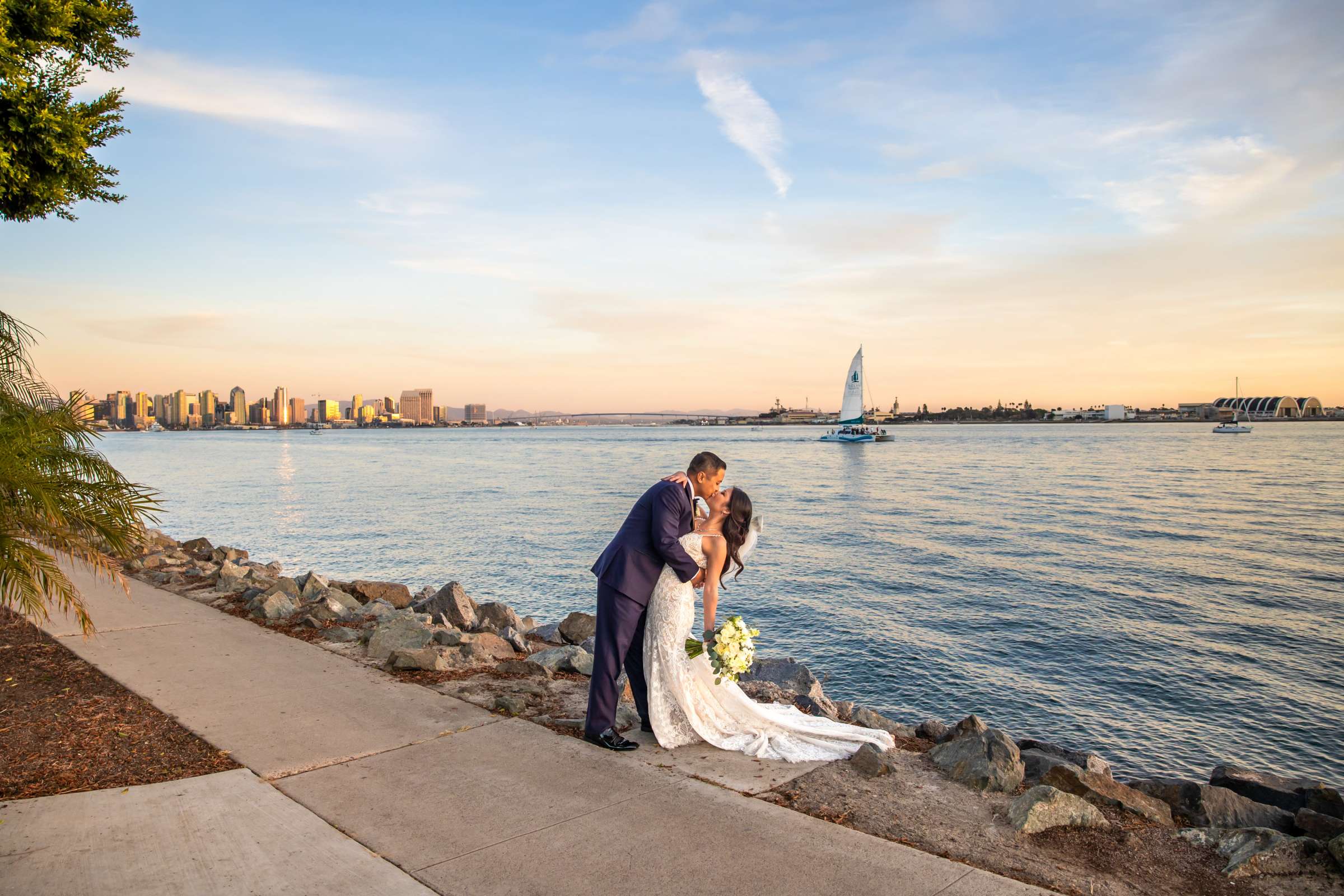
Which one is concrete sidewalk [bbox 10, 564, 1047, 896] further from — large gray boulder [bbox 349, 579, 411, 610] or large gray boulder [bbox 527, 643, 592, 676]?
large gray boulder [bbox 349, 579, 411, 610]

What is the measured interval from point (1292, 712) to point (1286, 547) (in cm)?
→ 1823

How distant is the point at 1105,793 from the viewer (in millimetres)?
5465

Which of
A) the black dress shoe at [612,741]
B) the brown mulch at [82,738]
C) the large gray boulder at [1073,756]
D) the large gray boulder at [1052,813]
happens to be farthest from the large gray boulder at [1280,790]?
the brown mulch at [82,738]

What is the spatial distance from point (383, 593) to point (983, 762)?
1147 cm

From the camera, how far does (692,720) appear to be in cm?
598

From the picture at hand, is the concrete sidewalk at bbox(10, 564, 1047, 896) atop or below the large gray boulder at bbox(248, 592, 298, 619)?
atop

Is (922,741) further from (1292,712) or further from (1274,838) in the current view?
(1292,712)

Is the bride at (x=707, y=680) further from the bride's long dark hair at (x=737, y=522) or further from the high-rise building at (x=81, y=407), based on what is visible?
the high-rise building at (x=81, y=407)

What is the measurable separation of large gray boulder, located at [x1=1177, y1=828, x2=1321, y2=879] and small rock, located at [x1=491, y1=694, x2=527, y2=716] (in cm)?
470

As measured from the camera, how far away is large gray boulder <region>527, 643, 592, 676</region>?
8713 millimetres

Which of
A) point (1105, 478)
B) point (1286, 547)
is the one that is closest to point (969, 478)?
point (1105, 478)

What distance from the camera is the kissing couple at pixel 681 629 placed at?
593cm

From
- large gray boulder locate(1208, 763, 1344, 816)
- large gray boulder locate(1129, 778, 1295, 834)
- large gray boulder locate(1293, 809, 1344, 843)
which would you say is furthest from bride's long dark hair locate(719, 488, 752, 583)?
large gray boulder locate(1208, 763, 1344, 816)

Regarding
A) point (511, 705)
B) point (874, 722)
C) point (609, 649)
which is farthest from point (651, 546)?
point (874, 722)
